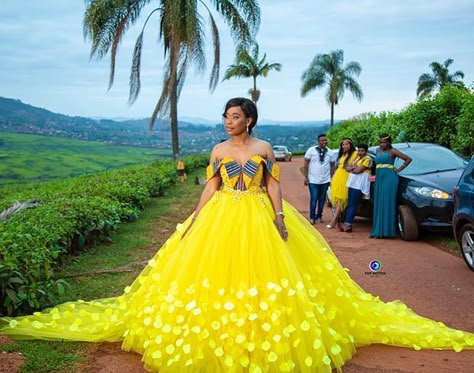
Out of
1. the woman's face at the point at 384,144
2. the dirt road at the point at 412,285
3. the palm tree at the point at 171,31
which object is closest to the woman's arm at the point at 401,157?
the woman's face at the point at 384,144

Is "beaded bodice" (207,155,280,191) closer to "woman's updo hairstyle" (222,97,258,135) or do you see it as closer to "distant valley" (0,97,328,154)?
"woman's updo hairstyle" (222,97,258,135)

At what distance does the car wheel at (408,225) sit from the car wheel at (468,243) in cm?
197

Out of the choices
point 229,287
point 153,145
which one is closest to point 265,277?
point 229,287

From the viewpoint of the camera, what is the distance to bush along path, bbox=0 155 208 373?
4.45m

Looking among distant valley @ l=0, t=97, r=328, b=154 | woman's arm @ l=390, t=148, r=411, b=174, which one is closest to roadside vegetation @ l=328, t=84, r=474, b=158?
woman's arm @ l=390, t=148, r=411, b=174

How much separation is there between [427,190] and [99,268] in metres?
5.28

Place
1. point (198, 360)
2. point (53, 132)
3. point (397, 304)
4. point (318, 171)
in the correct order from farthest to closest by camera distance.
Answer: point (53, 132), point (318, 171), point (397, 304), point (198, 360)

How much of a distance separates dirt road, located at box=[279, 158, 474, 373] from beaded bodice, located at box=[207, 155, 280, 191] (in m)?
1.60

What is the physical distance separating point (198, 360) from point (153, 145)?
54210 mm

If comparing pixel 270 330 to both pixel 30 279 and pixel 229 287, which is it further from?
pixel 30 279

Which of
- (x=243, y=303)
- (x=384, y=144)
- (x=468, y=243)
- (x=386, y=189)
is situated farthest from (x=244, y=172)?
(x=384, y=144)

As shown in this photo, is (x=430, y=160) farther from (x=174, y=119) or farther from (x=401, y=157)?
(x=174, y=119)

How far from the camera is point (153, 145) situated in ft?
188

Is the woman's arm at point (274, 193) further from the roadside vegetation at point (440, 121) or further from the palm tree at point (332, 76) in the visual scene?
the palm tree at point (332, 76)
